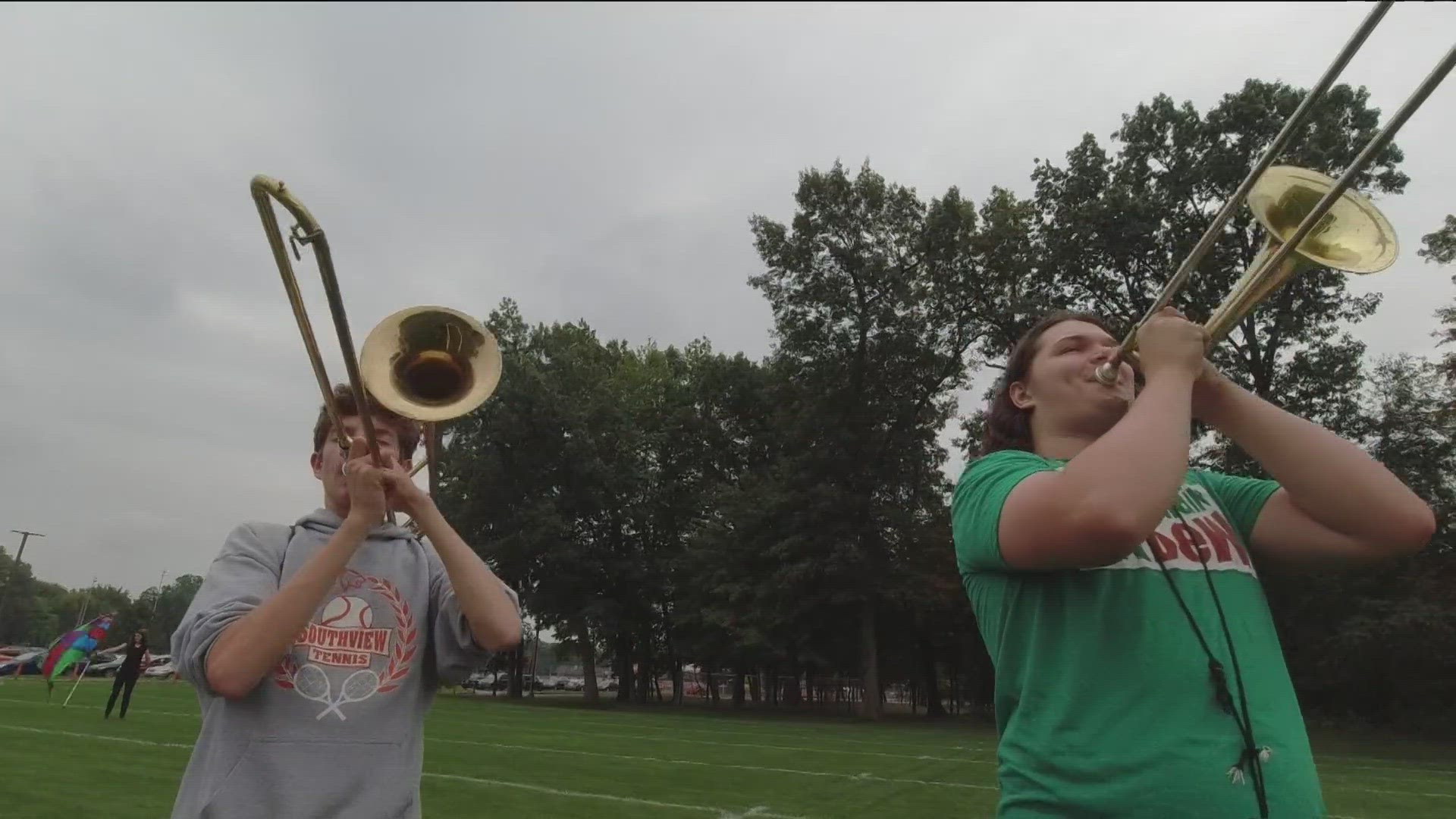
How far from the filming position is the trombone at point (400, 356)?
225cm

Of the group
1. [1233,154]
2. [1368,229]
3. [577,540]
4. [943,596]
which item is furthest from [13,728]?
[1233,154]

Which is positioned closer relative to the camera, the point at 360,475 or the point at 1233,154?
the point at 360,475

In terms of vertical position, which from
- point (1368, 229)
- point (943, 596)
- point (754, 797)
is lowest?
point (754, 797)

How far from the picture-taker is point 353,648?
7.77ft

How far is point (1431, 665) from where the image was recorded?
79.1ft

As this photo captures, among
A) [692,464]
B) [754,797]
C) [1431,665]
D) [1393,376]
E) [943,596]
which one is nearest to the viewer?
[754,797]

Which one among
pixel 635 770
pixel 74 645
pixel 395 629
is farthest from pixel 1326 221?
pixel 74 645

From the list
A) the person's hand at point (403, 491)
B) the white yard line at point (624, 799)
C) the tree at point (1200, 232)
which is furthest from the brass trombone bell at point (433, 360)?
the tree at point (1200, 232)

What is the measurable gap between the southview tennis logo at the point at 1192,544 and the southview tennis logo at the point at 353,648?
177 cm

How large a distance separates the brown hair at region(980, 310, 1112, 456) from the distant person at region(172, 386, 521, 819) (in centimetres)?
138

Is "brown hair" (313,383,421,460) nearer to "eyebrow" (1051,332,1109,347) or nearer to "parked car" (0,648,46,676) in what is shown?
"eyebrow" (1051,332,1109,347)

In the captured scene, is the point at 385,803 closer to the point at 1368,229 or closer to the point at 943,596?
the point at 1368,229

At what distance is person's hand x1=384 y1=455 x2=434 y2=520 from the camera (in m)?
2.37

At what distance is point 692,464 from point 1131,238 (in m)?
23.2
